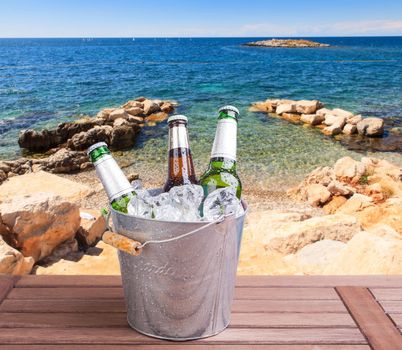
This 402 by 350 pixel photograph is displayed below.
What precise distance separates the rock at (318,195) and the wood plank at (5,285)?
18.9 feet

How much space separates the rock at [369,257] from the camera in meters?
2.91

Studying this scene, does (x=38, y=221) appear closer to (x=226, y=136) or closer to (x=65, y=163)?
(x=226, y=136)

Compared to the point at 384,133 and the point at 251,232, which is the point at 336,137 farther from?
the point at 251,232

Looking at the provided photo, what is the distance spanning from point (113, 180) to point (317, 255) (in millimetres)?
2849

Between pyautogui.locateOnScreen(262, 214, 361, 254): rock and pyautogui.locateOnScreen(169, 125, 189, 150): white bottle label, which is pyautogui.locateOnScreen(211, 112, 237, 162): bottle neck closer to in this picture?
pyautogui.locateOnScreen(169, 125, 189, 150): white bottle label

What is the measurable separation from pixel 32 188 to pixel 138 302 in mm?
6333

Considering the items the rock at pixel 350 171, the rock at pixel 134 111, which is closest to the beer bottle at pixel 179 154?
the rock at pixel 350 171

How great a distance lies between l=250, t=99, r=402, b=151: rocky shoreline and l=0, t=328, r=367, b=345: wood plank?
10.2 metres

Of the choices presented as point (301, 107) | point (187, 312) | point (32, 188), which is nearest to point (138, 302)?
point (187, 312)

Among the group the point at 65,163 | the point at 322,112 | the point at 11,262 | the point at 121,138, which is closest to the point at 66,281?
the point at 11,262

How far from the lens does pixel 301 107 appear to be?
14.9 metres

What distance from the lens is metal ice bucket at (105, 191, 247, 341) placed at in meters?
1.14

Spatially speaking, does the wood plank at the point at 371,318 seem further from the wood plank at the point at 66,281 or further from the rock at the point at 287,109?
the rock at the point at 287,109

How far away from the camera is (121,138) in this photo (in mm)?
10984
